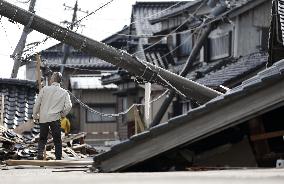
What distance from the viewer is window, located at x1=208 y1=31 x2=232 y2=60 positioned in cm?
2283

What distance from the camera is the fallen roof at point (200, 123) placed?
191 inches

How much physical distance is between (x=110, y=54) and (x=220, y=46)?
1277 centimetres

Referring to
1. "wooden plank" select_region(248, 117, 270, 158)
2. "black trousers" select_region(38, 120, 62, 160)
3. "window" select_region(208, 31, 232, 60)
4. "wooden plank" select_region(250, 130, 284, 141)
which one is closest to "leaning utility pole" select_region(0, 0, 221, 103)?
"black trousers" select_region(38, 120, 62, 160)

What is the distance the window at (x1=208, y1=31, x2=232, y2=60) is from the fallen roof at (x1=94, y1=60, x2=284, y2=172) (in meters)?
17.9

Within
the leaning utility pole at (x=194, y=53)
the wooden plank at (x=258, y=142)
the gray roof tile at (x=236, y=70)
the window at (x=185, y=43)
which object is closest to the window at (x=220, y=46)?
the leaning utility pole at (x=194, y=53)

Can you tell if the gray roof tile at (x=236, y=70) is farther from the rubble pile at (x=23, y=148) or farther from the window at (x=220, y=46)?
the rubble pile at (x=23, y=148)

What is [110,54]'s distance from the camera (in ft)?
37.3

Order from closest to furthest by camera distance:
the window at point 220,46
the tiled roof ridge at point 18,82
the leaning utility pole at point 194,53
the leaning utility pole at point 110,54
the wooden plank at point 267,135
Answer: the wooden plank at point 267,135 < the leaning utility pole at point 110,54 < the tiled roof ridge at point 18,82 < the leaning utility pole at point 194,53 < the window at point 220,46

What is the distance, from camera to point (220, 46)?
2344 cm

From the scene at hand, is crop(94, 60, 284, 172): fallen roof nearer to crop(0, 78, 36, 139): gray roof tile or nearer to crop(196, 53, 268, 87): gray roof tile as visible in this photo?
crop(0, 78, 36, 139): gray roof tile

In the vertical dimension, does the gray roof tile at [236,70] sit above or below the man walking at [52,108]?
above

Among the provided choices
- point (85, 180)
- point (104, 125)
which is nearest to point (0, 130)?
point (85, 180)

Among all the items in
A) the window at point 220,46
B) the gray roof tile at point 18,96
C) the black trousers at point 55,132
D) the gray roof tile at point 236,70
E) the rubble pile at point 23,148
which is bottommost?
the rubble pile at point 23,148

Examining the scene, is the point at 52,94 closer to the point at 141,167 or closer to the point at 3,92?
the point at 141,167
